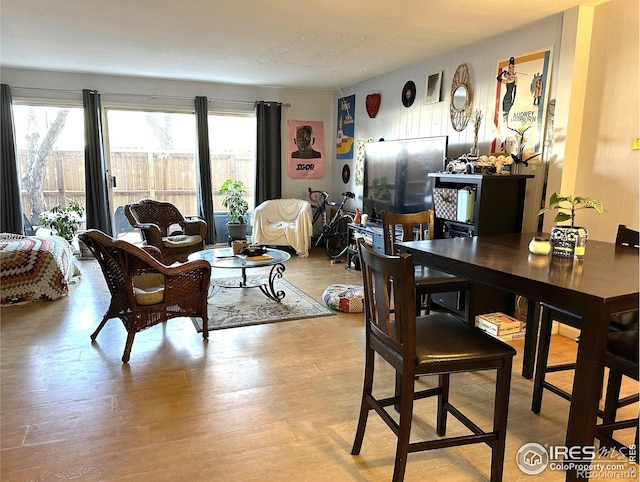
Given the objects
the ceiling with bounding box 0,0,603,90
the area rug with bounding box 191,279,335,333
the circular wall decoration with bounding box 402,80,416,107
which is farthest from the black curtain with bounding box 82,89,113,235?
the circular wall decoration with bounding box 402,80,416,107

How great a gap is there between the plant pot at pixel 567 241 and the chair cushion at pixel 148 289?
236 centimetres

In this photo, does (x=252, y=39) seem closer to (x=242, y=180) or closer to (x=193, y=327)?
(x=193, y=327)

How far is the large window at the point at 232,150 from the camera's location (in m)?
6.64

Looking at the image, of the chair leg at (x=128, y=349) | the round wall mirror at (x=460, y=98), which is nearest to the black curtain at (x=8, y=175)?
the chair leg at (x=128, y=349)

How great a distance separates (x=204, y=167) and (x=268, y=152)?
983mm

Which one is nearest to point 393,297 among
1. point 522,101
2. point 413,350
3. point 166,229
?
point 413,350

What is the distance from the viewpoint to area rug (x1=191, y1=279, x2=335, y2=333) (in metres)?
3.58

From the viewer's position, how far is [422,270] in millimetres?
2785

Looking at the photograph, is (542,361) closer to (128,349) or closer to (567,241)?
(567,241)

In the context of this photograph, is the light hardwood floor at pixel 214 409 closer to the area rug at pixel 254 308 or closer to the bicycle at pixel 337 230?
the area rug at pixel 254 308

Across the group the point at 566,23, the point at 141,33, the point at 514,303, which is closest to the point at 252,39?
the point at 141,33

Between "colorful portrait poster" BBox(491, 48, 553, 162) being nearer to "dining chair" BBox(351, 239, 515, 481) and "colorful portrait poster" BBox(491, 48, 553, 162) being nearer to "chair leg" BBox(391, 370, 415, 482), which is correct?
"dining chair" BBox(351, 239, 515, 481)

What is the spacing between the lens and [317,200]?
A: 704 cm

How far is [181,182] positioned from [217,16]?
140 inches
